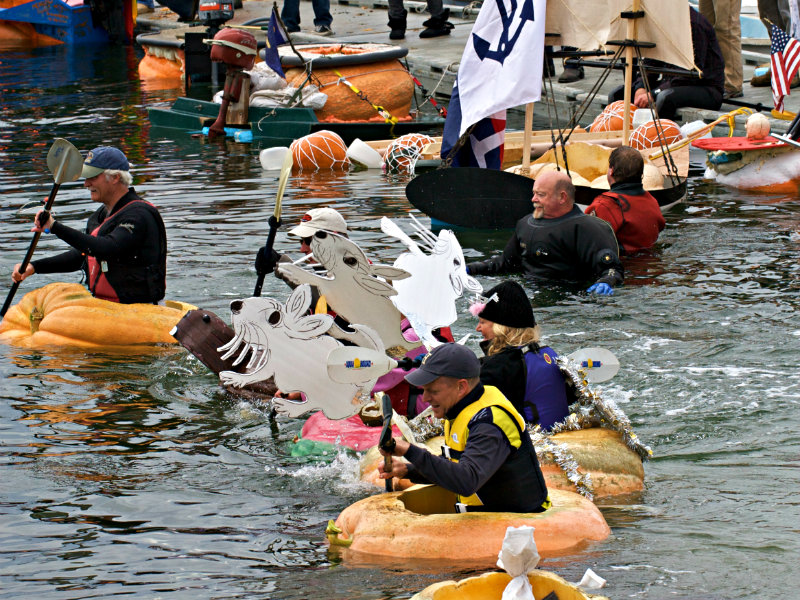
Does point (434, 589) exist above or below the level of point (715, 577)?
above

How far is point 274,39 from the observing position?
18.7 meters

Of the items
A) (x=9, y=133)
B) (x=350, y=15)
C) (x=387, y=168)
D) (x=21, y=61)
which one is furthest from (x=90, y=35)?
(x=387, y=168)

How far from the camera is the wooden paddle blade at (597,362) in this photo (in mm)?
6766

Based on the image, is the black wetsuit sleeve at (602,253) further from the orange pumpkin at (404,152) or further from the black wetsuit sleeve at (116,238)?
the orange pumpkin at (404,152)

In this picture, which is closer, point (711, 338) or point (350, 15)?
point (711, 338)

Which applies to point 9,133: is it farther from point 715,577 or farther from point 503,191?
point 715,577

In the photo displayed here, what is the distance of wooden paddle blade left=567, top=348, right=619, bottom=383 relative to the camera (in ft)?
22.2

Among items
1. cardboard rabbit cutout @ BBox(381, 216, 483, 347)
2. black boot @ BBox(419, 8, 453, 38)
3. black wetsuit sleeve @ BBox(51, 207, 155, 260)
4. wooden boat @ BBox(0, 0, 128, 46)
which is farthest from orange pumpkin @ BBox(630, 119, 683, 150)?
wooden boat @ BBox(0, 0, 128, 46)

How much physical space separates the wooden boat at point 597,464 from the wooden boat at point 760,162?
8925 millimetres

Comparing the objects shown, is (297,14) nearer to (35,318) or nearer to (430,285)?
(35,318)

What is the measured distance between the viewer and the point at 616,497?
21.0 feet

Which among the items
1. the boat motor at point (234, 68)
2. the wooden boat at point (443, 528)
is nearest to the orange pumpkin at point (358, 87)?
the boat motor at point (234, 68)

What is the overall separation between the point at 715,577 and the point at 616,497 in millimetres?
1139

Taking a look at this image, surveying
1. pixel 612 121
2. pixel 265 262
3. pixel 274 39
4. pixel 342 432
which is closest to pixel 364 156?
pixel 274 39
